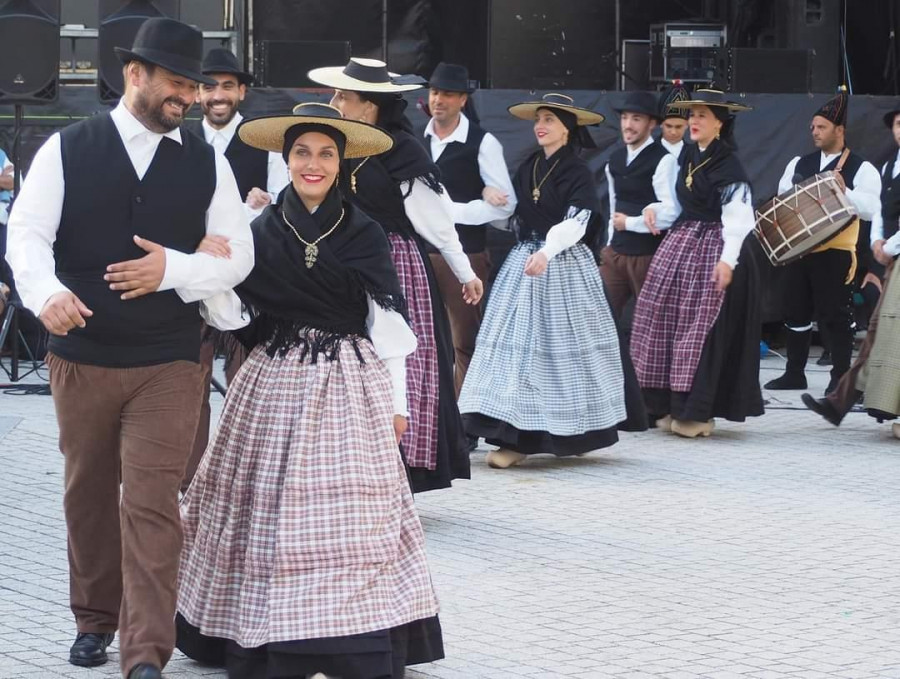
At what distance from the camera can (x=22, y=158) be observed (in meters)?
12.3

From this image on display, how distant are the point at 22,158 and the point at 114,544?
27.5 ft

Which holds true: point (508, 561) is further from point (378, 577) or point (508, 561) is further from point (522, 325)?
point (522, 325)

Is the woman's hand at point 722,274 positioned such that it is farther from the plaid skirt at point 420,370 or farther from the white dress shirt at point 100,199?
the white dress shirt at point 100,199

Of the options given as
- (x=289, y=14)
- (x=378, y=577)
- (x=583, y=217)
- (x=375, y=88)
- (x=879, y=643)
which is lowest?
(x=879, y=643)

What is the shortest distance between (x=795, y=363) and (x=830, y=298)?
0.66m

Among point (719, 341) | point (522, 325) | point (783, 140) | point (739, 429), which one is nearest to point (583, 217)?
point (522, 325)

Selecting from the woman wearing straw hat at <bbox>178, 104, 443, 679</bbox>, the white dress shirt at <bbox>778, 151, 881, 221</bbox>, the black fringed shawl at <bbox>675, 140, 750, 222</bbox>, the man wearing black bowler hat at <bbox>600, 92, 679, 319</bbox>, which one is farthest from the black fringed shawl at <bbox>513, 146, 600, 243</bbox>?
the woman wearing straw hat at <bbox>178, 104, 443, 679</bbox>

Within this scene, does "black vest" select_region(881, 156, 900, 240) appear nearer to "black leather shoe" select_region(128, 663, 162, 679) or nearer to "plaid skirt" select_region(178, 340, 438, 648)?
"plaid skirt" select_region(178, 340, 438, 648)

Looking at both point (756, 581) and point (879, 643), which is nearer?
point (879, 643)

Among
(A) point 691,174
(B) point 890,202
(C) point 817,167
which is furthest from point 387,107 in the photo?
(C) point 817,167

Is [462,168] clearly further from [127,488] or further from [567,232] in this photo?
[127,488]

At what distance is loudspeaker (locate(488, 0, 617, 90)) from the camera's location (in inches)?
627

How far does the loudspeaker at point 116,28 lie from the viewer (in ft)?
34.0

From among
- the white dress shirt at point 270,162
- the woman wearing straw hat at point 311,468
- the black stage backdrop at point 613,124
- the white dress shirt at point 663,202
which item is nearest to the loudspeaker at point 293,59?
the black stage backdrop at point 613,124
